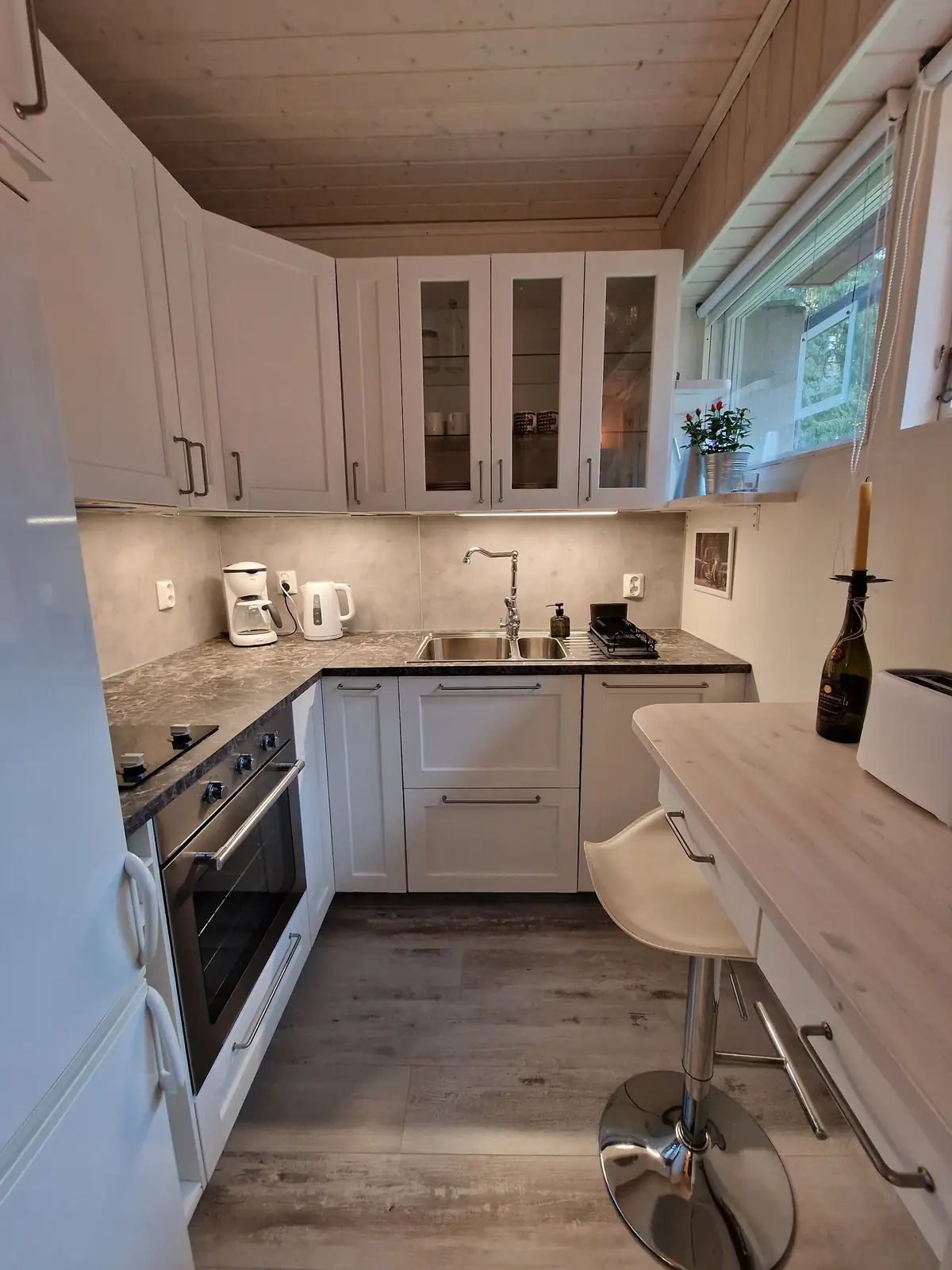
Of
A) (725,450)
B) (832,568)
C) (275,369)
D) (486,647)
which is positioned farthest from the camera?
(486,647)

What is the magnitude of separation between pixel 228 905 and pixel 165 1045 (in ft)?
1.31

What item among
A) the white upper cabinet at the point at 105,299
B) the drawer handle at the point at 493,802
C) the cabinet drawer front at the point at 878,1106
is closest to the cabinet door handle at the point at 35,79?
the white upper cabinet at the point at 105,299

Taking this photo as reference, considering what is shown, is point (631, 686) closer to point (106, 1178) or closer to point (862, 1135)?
point (862, 1135)

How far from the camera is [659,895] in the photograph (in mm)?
962

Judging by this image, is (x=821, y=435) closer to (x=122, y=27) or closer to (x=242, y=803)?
(x=242, y=803)

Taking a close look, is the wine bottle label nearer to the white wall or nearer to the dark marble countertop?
the white wall

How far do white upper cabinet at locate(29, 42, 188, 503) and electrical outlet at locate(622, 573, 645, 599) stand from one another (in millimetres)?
1725

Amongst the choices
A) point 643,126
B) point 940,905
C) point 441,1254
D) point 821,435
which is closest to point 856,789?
point 940,905

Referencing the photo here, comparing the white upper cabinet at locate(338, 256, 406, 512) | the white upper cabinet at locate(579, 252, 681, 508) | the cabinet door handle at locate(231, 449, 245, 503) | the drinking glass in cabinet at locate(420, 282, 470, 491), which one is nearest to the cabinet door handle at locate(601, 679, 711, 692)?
the white upper cabinet at locate(579, 252, 681, 508)

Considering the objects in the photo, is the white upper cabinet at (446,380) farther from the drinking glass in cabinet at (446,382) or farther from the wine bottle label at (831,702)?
the wine bottle label at (831,702)

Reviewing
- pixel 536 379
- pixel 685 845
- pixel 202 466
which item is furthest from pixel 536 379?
pixel 685 845

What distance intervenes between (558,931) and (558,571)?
4.59 feet

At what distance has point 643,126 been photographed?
161 centimetres

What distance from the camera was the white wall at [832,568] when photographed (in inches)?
39.8
